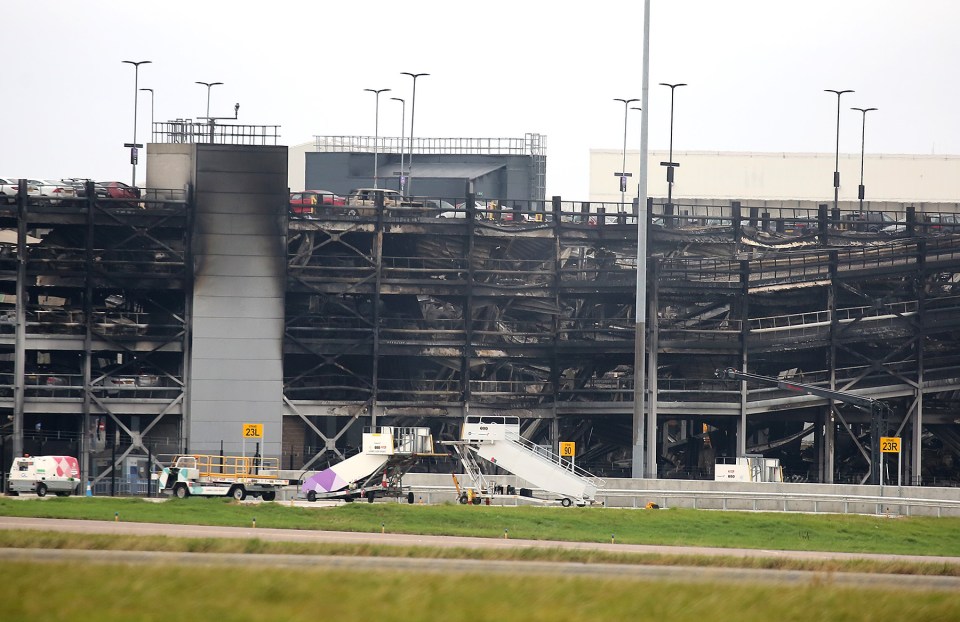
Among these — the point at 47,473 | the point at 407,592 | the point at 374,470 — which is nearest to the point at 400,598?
the point at 407,592

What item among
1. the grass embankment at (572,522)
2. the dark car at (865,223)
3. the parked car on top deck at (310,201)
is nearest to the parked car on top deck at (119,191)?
the parked car on top deck at (310,201)

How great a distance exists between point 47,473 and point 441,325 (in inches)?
1399

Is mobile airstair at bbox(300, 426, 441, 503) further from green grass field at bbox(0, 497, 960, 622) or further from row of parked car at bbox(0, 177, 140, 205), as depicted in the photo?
row of parked car at bbox(0, 177, 140, 205)

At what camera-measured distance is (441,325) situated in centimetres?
10081

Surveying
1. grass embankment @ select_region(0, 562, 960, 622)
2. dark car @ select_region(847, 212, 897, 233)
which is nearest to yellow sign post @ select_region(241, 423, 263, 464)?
dark car @ select_region(847, 212, 897, 233)

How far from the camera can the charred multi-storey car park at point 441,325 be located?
3698 inches

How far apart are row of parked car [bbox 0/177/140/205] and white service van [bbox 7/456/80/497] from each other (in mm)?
27118

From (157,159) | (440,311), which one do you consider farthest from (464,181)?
(157,159)

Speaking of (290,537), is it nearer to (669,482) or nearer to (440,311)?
(669,482)

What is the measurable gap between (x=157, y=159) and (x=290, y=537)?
193 feet

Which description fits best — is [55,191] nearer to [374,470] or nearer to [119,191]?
[119,191]

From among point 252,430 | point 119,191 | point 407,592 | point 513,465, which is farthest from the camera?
point 119,191

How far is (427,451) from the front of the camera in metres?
71.2

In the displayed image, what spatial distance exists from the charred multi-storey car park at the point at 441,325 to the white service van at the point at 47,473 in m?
20.1
